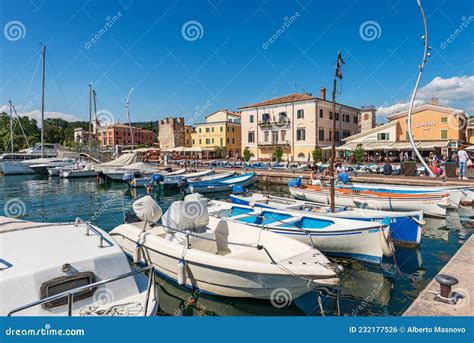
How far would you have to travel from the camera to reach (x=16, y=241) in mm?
5660

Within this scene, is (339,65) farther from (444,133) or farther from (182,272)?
(444,133)

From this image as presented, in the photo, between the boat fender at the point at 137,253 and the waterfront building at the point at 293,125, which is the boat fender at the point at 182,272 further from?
the waterfront building at the point at 293,125

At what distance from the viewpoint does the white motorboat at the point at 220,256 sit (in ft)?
21.4

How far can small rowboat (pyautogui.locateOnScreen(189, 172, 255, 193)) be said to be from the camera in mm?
25812

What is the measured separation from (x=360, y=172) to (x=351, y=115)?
2874 centimetres

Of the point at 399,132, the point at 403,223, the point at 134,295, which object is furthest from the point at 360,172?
the point at 134,295

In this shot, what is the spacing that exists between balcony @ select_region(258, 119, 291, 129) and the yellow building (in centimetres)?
1021

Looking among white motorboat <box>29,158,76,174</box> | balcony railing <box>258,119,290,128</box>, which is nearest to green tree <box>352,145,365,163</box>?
balcony railing <box>258,119,290,128</box>

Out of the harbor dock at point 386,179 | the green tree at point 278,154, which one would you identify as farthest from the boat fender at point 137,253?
the green tree at point 278,154

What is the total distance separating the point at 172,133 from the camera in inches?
2798

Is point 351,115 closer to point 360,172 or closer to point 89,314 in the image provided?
point 360,172

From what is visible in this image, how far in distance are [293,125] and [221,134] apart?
1769 cm

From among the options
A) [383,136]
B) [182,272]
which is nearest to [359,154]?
[383,136]

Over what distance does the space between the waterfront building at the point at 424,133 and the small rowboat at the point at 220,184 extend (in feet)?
61.7
